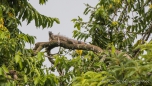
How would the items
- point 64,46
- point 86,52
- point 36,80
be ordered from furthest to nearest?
point 86,52 → point 64,46 → point 36,80

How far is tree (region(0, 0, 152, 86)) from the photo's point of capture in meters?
1.90

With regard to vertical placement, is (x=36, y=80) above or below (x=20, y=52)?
Result: below

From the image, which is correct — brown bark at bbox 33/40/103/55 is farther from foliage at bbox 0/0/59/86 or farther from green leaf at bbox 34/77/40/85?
green leaf at bbox 34/77/40/85

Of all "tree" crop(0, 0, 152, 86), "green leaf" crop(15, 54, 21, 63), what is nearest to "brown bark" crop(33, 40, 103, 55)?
"tree" crop(0, 0, 152, 86)

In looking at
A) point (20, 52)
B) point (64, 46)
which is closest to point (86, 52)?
point (64, 46)

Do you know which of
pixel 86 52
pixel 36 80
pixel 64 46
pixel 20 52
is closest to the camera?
pixel 36 80

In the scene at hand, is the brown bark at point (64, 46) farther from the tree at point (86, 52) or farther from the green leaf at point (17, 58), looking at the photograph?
the green leaf at point (17, 58)

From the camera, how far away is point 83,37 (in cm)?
587

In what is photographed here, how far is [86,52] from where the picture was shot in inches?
210

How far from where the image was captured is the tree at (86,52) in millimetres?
1904

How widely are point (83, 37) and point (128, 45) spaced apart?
111 cm

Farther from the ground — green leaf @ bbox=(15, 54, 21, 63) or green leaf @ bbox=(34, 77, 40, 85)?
green leaf @ bbox=(15, 54, 21, 63)

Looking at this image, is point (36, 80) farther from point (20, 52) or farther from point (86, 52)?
point (86, 52)

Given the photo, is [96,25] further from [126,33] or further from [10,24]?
[10,24]
